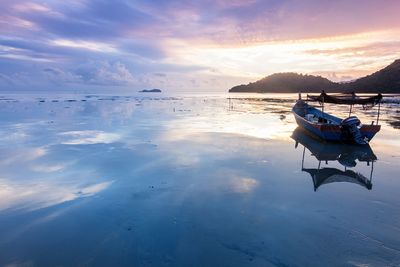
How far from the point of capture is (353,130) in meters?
18.2

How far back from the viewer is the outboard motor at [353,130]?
1819cm

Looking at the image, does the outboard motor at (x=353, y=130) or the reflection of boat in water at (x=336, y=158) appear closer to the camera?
the reflection of boat in water at (x=336, y=158)

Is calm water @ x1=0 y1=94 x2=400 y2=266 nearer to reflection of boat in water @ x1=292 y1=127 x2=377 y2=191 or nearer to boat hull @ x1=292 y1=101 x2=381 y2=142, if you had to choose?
reflection of boat in water @ x1=292 y1=127 x2=377 y2=191

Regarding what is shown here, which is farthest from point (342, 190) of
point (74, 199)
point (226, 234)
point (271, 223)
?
point (74, 199)

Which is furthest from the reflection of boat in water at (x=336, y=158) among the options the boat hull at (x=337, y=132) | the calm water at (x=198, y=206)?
the boat hull at (x=337, y=132)

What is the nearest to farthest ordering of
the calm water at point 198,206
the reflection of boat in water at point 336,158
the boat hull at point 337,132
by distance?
1. the calm water at point 198,206
2. the reflection of boat in water at point 336,158
3. the boat hull at point 337,132

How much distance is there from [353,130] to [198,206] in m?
13.9

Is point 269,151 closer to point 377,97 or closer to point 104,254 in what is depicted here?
point 377,97

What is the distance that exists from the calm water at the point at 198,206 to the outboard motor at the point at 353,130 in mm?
989

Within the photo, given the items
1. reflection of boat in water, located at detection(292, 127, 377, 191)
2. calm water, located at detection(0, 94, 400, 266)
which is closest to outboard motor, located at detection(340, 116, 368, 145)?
reflection of boat in water, located at detection(292, 127, 377, 191)

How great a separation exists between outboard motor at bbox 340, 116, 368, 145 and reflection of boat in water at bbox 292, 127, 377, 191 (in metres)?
A: 0.52

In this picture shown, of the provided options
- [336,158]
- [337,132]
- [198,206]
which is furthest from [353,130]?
[198,206]

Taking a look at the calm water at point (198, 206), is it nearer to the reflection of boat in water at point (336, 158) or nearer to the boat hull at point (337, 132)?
the reflection of boat in water at point (336, 158)

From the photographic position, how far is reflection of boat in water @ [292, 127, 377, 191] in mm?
11902
